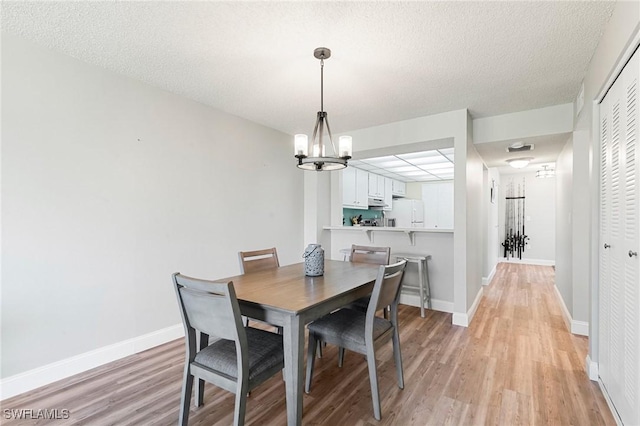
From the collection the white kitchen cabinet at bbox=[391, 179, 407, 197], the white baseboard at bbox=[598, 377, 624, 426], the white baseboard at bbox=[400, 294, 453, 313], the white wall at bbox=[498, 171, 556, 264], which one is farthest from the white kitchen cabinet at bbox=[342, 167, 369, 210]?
the white baseboard at bbox=[598, 377, 624, 426]

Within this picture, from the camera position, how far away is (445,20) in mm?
1793

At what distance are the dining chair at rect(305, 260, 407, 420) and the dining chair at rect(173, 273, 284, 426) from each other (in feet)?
1.28

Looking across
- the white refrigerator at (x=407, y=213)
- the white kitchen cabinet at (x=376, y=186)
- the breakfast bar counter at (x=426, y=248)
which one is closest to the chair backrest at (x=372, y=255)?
the breakfast bar counter at (x=426, y=248)

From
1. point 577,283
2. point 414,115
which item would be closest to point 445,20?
point 414,115

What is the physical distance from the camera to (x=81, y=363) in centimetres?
225

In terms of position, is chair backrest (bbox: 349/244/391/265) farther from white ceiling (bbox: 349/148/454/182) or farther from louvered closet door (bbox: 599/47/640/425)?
white ceiling (bbox: 349/148/454/182)

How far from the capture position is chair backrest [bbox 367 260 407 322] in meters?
1.69

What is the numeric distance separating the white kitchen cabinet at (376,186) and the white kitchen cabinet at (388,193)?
21 cm

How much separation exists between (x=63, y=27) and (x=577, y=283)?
4.67 m

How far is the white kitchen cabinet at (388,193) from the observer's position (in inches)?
281

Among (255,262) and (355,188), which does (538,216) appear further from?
(255,262)

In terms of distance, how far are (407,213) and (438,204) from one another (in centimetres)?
87

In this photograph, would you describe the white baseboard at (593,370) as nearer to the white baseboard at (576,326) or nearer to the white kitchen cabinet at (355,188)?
the white baseboard at (576,326)

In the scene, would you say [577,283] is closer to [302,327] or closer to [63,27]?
[302,327]
